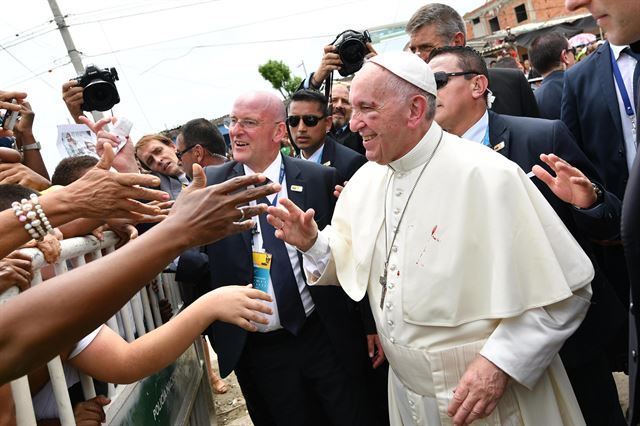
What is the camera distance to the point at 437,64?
297cm

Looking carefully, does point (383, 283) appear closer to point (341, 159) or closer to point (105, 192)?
point (105, 192)

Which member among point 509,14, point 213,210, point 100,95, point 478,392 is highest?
point 100,95

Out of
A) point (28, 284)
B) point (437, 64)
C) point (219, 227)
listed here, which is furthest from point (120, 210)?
point (437, 64)

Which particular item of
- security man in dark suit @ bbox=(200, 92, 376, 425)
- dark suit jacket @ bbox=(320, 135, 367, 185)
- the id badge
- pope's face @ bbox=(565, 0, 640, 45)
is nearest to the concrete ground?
security man in dark suit @ bbox=(200, 92, 376, 425)

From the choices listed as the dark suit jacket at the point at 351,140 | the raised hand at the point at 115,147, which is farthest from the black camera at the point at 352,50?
the raised hand at the point at 115,147

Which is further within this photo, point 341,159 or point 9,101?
point 341,159

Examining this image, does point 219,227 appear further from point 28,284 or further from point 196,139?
point 196,139

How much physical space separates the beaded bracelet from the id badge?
52.1 inches

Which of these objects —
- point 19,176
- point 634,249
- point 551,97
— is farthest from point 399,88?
Result: point 551,97

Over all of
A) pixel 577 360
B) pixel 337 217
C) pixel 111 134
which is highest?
pixel 111 134

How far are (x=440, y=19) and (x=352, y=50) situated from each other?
0.71 meters

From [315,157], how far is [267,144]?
1062 millimetres

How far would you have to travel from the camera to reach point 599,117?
318cm

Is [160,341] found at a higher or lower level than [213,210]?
lower
